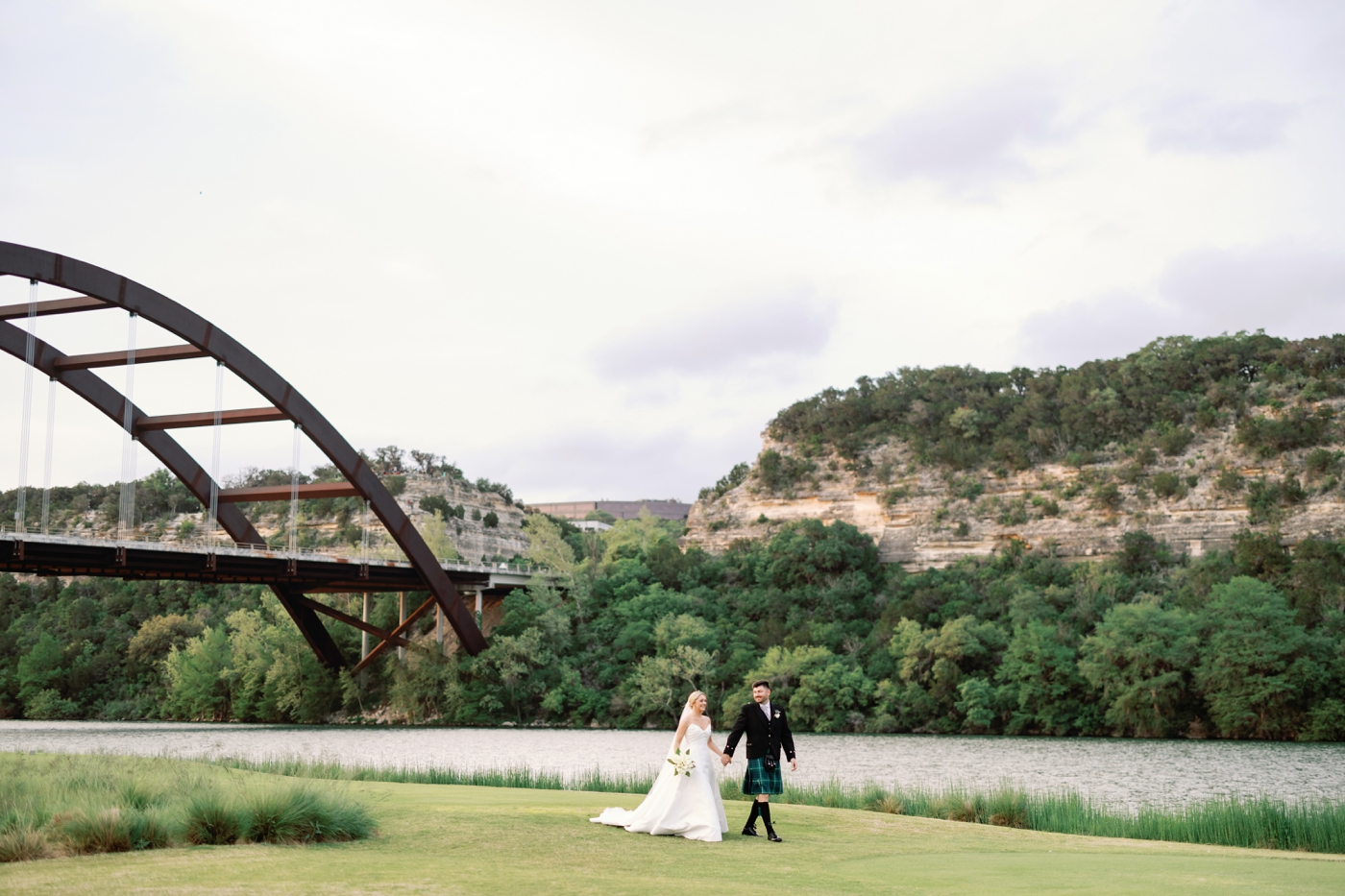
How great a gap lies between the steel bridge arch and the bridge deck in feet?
5.90

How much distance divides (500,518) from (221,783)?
244 ft

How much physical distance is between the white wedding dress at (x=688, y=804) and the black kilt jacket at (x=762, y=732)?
47 cm

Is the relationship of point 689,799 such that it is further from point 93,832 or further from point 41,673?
point 41,673

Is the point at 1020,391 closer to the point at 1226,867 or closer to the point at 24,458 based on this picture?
the point at 24,458

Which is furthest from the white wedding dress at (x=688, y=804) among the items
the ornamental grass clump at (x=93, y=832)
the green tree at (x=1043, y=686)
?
the green tree at (x=1043, y=686)

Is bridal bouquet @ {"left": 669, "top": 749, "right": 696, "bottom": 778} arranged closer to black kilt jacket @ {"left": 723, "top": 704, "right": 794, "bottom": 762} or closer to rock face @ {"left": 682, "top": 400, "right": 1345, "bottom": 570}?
black kilt jacket @ {"left": 723, "top": 704, "right": 794, "bottom": 762}

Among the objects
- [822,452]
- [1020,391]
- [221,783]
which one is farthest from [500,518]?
[221,783]

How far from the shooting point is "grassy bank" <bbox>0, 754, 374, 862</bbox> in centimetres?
930

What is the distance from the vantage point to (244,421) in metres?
42.7

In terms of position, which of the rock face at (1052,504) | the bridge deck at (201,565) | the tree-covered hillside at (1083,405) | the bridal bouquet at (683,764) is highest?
the tree-covered hillside at (1083,405)

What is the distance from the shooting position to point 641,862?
9.98 meters

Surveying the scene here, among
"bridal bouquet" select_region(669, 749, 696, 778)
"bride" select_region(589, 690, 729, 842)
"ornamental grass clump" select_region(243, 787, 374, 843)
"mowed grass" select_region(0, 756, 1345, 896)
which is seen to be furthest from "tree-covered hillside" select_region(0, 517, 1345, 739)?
"ornamental grass clump" select_region(243, 787, 374, 843)

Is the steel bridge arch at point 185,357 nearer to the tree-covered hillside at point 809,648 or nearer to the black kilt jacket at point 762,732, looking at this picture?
the tree-covered hillside at point 809,648

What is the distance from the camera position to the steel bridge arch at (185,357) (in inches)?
1406
